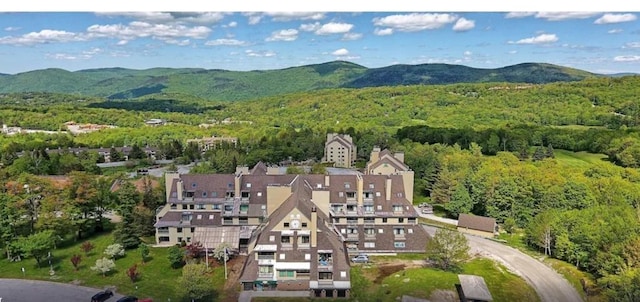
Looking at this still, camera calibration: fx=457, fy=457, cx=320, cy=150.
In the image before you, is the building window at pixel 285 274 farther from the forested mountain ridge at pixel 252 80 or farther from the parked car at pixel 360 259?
the forested mountain ridge at pixel 252 80

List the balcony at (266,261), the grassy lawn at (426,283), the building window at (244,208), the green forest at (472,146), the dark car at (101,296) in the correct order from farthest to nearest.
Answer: the building window at (244,208), the green forest at (472,146), the balcony at (266,261), the grassy lawn at (426,283), the dark car at (101,296)

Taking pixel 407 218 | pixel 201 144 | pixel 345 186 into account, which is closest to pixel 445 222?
pixel 407 218

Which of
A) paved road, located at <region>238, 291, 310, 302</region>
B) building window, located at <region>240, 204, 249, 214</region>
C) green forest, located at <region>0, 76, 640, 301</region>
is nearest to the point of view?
paved road, located at <region>238, 291, 310, 302</region>

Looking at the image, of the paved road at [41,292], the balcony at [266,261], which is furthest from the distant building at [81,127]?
the balcony at [266,261]

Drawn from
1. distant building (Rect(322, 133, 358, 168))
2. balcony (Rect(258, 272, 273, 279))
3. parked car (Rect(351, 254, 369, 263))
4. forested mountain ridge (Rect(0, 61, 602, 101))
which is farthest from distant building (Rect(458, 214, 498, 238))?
→ forested mountain ridge (Rect(0, 61, 602, 101))

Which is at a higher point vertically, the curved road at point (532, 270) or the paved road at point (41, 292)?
the paved road at point (41, 292)

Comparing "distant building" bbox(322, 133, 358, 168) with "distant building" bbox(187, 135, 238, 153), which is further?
"distant building" bbox(187, 135, 238, 153)

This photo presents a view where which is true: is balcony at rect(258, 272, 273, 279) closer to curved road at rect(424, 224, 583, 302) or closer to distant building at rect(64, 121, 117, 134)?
curved road at rect(424, 224, 583, 302)
